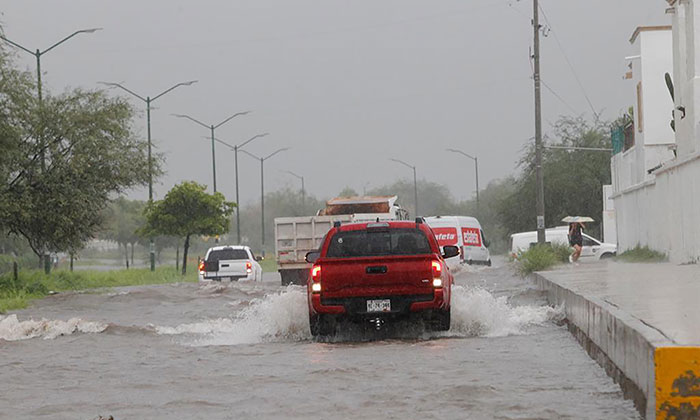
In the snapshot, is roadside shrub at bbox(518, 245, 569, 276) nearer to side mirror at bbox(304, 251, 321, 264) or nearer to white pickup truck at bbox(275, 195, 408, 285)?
white pickup truck at bbox(275, 195, 408, 285)

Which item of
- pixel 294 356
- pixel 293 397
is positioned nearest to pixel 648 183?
pixel 294 356

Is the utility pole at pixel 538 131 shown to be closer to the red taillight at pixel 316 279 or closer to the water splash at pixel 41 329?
the water splash at pixel 41 329

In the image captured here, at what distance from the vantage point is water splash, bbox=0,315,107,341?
776 inches

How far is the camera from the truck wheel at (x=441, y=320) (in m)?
16.7

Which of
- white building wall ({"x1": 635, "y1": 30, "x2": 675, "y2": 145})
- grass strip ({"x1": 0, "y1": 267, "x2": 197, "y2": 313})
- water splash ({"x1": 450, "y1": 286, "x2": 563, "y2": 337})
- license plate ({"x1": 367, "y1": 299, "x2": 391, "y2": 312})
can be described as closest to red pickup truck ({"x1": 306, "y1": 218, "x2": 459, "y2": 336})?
license plate ({"x1": 367, "y1": 299, "x2": 391, "y2": 312})

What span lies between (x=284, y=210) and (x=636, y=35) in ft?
483

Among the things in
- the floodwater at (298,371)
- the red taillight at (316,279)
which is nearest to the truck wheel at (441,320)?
the floodwater at (298,371)

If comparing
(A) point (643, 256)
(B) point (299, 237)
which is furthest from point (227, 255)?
(A) point (643, 256)

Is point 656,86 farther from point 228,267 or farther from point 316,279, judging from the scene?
point 316,279

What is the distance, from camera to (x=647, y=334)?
9500mm

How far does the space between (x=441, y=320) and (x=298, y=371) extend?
11.9 feet

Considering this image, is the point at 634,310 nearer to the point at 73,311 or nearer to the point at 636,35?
the point at 73,311

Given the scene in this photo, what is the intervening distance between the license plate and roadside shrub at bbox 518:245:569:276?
1868 cm

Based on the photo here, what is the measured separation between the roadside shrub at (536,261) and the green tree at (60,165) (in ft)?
39.7
